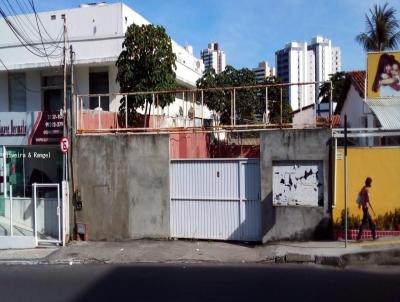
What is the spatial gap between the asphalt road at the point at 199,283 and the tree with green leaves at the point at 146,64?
24.4ft

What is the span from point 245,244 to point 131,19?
1366cm

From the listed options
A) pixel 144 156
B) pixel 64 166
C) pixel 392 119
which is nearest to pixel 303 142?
pixel 392 119

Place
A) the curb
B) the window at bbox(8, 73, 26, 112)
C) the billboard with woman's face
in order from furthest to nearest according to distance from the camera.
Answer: the window at bbox(8, 73, 26, 112)
the billboard with woman's face
the curb

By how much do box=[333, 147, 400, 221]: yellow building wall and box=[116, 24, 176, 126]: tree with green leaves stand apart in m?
6.78

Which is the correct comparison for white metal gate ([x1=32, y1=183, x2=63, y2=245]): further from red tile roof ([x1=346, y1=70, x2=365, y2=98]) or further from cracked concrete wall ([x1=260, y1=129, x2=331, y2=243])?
red tile roof ([x1=346, y1=70, x2=365, y2=98])

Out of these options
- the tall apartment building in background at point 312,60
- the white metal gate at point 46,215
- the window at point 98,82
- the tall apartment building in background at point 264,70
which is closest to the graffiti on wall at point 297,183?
the white metal gate at point 46,215

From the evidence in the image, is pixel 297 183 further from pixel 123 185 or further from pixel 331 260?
pixel 123 185

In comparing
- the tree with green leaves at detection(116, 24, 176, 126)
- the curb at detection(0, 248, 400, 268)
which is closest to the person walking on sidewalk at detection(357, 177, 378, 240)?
the curb at detection(0, 248, 400, 268)

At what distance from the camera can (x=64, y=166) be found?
49.0 ft

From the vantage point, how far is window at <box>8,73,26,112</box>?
23672 mm

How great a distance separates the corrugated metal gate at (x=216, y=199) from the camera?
44.7 ft

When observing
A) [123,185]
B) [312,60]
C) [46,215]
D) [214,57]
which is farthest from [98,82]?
[214,57]

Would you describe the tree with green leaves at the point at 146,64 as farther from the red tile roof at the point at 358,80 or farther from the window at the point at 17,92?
the window at the point at 17,92

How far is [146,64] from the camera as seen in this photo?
17.3 meters
